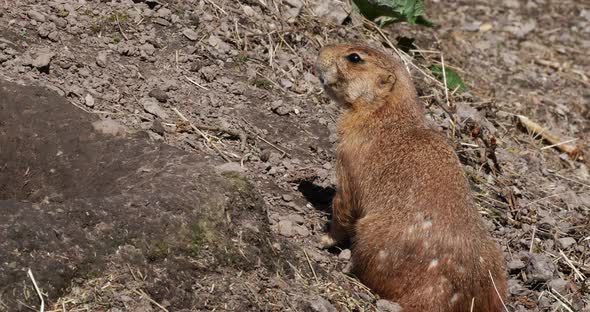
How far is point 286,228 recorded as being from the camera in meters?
5.89

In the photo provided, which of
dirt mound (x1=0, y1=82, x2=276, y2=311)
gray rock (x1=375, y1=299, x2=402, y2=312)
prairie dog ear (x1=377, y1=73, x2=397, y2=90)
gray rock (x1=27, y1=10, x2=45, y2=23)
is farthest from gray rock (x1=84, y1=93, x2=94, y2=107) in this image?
gray rock (x1=375, y1=299, x2=402, y2=312)

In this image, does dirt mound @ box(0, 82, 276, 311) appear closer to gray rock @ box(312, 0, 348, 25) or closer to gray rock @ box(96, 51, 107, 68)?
gray rock @ box(96, 51, 107, 68)

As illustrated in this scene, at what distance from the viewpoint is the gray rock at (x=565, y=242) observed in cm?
680

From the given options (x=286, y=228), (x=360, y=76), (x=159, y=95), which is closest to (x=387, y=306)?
(x=286, y=228)

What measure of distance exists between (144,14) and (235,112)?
129 cm

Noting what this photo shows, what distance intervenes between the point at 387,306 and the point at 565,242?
2.22m

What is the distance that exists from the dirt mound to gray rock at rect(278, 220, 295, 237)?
48 centimetres

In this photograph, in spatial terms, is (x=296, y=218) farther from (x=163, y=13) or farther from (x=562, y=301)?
(x=163, y=13)

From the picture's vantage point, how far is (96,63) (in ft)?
22.1

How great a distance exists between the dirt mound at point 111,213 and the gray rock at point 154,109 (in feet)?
2.52

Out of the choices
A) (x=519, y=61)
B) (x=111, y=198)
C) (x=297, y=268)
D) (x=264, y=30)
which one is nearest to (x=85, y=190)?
(x=111, y=198)

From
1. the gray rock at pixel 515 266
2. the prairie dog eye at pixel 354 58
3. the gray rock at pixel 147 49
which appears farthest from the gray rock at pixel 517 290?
the gray rock at pixel 147 49

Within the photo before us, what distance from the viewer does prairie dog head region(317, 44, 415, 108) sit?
19.9 ft

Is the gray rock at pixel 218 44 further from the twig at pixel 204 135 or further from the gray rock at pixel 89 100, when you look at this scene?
the gray rock at pixel 89 100
